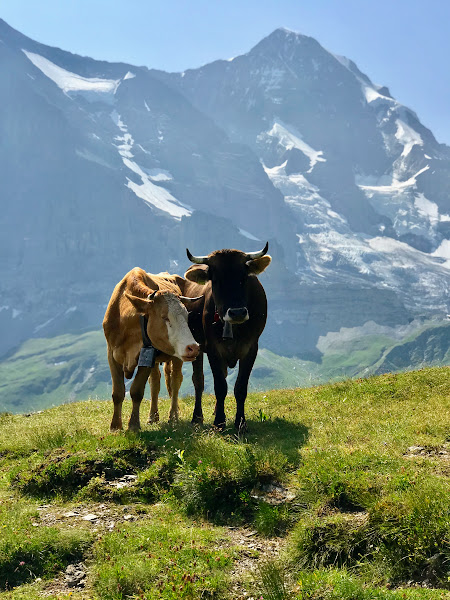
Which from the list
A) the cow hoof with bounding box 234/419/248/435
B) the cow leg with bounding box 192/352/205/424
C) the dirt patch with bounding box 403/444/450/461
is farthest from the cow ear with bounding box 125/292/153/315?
the dirt patch with bounding box 403/444/450/461

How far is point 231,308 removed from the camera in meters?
12.3

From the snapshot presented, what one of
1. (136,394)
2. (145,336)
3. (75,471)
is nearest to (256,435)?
(136,394)

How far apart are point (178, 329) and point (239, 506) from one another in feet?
14.4

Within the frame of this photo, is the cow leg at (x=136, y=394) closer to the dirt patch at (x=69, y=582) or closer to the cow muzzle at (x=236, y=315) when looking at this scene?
the cow muzzle at (x=236, y=315)

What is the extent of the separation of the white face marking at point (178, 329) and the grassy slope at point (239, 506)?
1.72 metres

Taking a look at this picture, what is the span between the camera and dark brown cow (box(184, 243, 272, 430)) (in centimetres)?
1281

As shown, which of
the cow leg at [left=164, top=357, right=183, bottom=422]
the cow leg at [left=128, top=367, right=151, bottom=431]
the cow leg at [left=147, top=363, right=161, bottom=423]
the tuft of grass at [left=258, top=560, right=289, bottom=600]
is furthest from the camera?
the cow leg at [left=147, top=363, right=161, bottom=423]

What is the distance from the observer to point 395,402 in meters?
14.3

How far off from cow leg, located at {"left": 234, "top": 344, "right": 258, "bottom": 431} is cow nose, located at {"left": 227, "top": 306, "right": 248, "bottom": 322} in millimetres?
1454

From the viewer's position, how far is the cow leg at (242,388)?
1310cm

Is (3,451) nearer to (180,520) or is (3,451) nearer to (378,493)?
(180,520)

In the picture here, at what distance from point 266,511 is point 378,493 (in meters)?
1.57

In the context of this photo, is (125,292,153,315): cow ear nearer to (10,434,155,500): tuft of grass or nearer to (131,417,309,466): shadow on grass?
(131,417,309,466): shadow on grass

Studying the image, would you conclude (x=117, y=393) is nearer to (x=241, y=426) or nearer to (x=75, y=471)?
(x=241, y=426)
